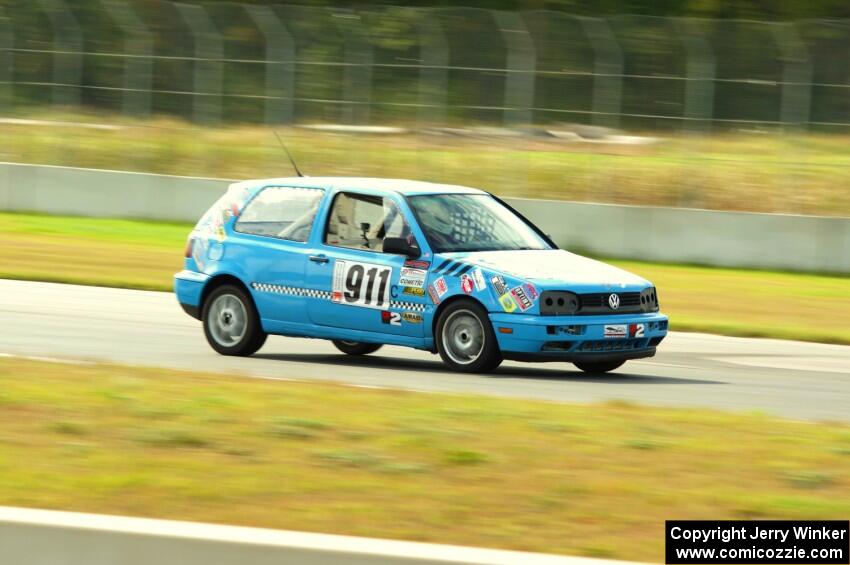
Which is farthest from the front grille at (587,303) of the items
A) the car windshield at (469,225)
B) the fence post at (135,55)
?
the fence post at (135,55)

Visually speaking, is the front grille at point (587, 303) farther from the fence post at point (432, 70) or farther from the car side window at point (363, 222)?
the fence post at point (432, 70)

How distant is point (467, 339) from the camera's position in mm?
12172

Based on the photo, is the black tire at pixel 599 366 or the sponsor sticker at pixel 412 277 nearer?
the sponsor sticker at pixel 412 277

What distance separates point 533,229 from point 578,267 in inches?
45.3

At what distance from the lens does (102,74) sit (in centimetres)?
2920

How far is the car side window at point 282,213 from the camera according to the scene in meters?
13.2

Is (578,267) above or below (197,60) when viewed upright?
below

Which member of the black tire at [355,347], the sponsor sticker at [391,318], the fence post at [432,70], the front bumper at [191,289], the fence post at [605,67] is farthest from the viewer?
the fence post at [432,70]

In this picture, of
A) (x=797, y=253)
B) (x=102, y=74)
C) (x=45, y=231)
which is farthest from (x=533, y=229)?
(x=102, y=74)

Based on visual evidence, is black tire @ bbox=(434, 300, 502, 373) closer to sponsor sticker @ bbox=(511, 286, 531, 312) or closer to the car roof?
sponsor sticker @ bbox=(511, 286, 531, 312)

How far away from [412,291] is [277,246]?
1.51 metres

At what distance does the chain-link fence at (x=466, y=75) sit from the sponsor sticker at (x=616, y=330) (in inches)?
499

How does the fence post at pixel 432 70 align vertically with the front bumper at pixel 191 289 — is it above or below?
above

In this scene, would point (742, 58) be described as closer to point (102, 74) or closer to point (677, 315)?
point (677, 315)
